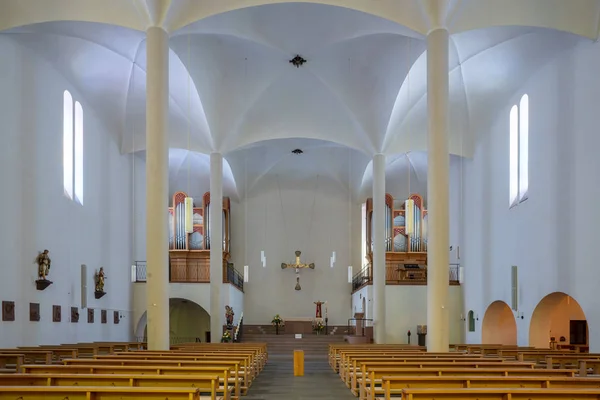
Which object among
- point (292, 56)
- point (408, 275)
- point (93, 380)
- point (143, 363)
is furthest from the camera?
point (408, 275)

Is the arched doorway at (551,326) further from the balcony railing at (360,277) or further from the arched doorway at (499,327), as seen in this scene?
the balcony railing at (360,277)

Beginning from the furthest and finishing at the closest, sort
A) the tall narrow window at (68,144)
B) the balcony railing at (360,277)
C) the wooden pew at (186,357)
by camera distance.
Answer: the balcony railing at (360,277) → the tall narrow window at (68,144) → the wooden pew at (186,357)

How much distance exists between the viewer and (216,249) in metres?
25.4

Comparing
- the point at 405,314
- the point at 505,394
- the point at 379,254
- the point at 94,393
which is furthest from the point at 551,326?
the point at 94,393

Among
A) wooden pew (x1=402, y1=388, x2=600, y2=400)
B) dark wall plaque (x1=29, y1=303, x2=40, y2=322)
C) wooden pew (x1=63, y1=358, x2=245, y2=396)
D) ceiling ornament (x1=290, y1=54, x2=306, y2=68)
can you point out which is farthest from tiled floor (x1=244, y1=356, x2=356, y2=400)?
ceiling ornament (x1=290, y1=54, x2=306, y2=68)

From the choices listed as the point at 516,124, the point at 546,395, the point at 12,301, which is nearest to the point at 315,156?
the point at 516,124

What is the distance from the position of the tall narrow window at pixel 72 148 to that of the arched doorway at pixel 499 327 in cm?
1409

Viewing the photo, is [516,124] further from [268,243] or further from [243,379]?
[268,243]

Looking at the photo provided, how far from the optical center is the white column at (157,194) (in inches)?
615

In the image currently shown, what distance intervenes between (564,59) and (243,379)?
11769mm

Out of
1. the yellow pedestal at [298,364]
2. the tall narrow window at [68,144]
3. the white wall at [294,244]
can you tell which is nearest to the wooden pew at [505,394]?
the yellow pedestal at [298,364]

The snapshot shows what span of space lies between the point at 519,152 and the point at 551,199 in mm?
3076

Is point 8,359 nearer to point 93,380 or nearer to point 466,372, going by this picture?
point 93,380

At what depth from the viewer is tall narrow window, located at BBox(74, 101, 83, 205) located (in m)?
20.7
